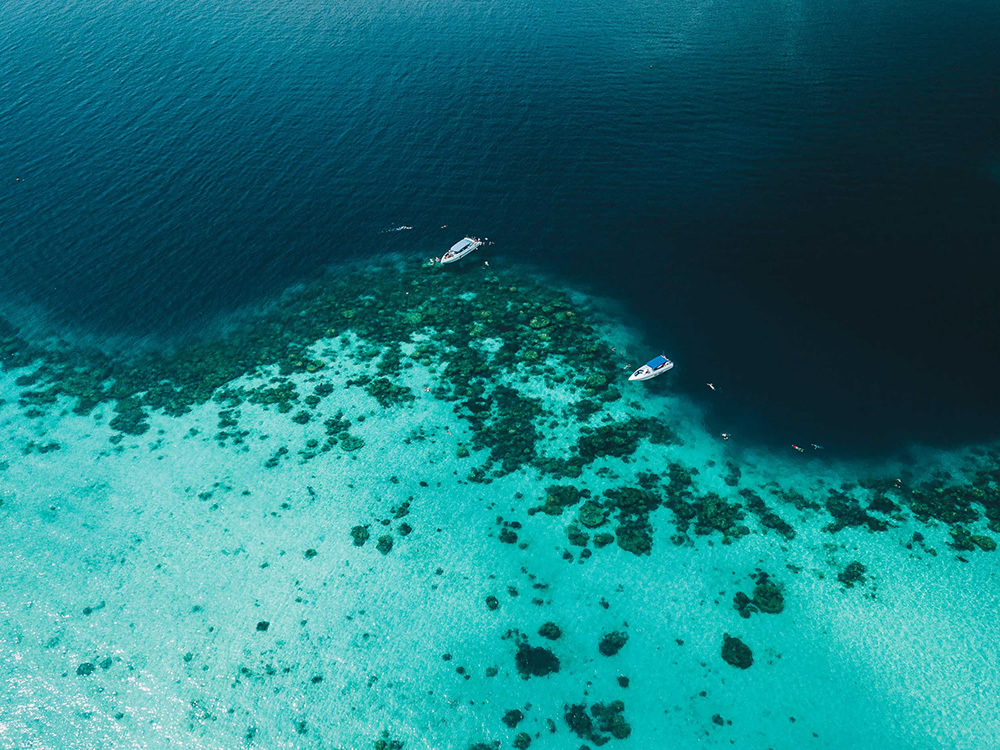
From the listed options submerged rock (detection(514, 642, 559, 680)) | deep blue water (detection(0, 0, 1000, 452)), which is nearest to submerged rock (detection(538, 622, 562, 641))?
submerged rock (detection(514, 642, 559, 680))

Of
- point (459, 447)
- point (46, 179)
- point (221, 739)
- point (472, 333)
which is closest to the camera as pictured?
point (221, 739)

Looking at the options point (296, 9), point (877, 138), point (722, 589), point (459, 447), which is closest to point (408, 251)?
point (459, 447)

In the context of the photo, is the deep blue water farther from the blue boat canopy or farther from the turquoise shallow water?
the turquoise shallow water

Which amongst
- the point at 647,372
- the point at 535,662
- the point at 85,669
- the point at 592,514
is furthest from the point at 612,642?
the point at 85,669

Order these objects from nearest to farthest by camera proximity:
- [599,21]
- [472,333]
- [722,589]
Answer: [722,589] < [472,333] < [599,21]

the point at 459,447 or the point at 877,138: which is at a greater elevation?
the point at 877,138

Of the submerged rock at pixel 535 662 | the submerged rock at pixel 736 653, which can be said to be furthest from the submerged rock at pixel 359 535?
the submerged rock at pixel 736 653

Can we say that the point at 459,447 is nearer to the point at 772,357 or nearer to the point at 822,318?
the point at 772,357
